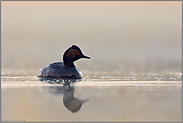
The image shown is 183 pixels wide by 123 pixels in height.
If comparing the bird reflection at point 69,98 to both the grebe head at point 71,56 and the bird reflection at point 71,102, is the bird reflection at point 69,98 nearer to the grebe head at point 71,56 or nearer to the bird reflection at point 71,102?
the bird reflection at point 71,102

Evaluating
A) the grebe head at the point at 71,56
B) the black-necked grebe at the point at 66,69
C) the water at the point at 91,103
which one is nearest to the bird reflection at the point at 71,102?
the water at the point at 91,103

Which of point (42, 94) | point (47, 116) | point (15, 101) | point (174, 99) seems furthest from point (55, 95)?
point (174, 99)

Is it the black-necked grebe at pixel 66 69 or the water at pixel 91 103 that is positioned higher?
the black-necked grebe at pixel 66 69

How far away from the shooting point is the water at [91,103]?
5957mm

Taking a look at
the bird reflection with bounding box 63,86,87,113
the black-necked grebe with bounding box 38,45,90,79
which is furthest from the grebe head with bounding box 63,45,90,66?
the bird reflection with bounding box 63,86,87,113

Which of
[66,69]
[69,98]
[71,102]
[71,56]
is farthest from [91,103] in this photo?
[71,56]

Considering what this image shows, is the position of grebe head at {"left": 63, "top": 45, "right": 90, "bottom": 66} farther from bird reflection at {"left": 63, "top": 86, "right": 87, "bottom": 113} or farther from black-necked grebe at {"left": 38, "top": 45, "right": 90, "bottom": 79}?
bird reflection at {"left": 63, "top": 86, "right": 87, "bottom": 113}

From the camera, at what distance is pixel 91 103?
22.8 ft

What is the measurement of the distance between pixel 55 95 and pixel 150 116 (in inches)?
98.3

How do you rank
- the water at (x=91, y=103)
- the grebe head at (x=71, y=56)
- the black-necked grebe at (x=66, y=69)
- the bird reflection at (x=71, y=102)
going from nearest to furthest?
the water at (x=91, y=103) → the bird reflection at (x=71, y=102) → the black-necked grebe at (x=66, y=69) → the grebe head at (x=71, y=56)

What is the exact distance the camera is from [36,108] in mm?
6488

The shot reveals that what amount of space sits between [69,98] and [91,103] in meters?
0.67

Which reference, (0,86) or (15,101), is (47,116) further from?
(0,86)

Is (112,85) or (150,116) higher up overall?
(112,85)
